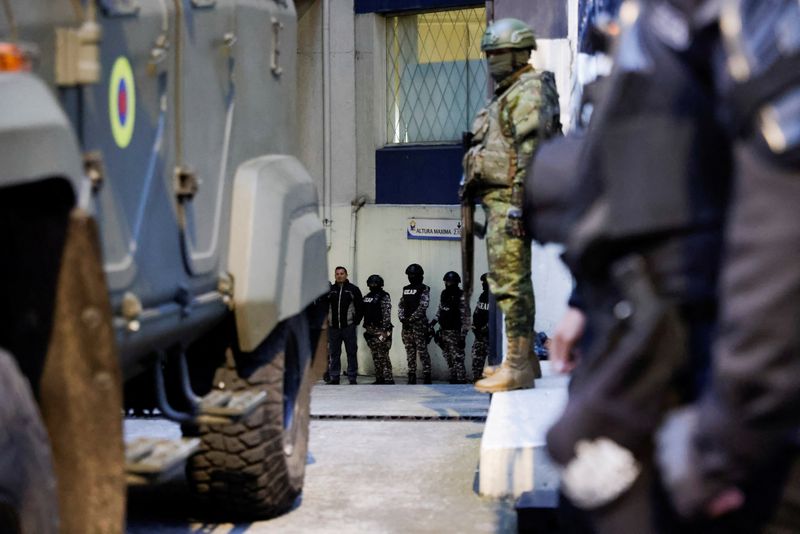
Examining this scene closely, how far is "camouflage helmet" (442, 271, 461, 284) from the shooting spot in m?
20.5

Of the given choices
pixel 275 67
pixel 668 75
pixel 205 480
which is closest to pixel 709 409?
pixel 668 75

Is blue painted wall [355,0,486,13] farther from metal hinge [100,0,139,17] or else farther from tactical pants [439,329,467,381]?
metal hinge [100,0,139,17]

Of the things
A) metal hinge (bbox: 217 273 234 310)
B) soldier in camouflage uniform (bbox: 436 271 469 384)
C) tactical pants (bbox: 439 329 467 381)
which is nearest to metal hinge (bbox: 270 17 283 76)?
metal hinge (bbox: 217 273 234 310)

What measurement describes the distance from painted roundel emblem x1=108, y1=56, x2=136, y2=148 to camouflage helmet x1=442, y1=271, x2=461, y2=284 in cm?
1631

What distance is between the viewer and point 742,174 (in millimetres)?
1814

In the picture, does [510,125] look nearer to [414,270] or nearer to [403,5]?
[414,270]

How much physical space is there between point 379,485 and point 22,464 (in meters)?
3.70

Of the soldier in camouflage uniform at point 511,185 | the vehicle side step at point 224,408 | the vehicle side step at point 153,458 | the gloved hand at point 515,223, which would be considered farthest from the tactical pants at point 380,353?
the vehicle side step at point 153,458

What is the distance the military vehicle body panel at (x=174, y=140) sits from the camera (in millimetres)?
3984

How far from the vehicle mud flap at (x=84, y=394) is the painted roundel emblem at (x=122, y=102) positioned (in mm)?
1027

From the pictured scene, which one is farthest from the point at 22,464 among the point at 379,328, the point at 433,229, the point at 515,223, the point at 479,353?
the point at 433,229

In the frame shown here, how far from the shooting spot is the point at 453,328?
20.4m

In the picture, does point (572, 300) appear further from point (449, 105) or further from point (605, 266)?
point (449, 105)

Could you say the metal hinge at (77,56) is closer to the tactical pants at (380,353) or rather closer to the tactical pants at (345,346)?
the tactical pants at (345,346)
